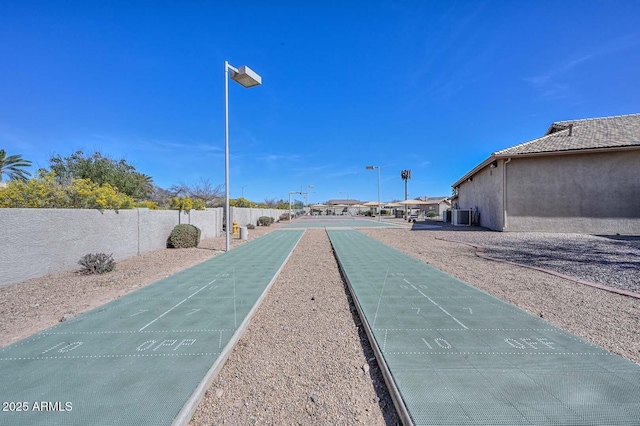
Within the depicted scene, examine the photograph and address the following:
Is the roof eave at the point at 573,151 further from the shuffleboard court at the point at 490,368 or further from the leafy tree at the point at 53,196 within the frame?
the leafy tree at the point at 53,196

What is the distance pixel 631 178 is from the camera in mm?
15578

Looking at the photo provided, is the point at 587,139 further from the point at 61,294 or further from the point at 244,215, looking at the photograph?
the point at 61,294

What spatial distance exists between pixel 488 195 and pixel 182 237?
19.8 meters

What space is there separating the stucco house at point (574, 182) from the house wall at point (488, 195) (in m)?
0.10

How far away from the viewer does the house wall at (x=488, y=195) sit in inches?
713

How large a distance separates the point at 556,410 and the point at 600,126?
960 inches

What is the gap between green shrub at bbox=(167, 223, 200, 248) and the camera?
12.2 meters

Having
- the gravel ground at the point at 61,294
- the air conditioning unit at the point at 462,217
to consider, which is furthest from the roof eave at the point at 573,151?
the gravel ground at the point at 61,294

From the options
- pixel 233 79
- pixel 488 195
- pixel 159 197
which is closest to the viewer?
pixel 233 79

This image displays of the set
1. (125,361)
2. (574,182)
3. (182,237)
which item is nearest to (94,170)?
(182,237)

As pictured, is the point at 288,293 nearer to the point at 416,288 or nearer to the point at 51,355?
the point at 416,288

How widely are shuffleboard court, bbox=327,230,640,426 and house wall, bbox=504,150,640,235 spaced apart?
15395 mm

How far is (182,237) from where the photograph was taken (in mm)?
12312

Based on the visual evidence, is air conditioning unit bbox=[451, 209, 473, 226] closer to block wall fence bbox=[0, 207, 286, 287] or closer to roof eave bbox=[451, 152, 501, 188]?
roof eave bbox=[451, 152, 501, 188]
